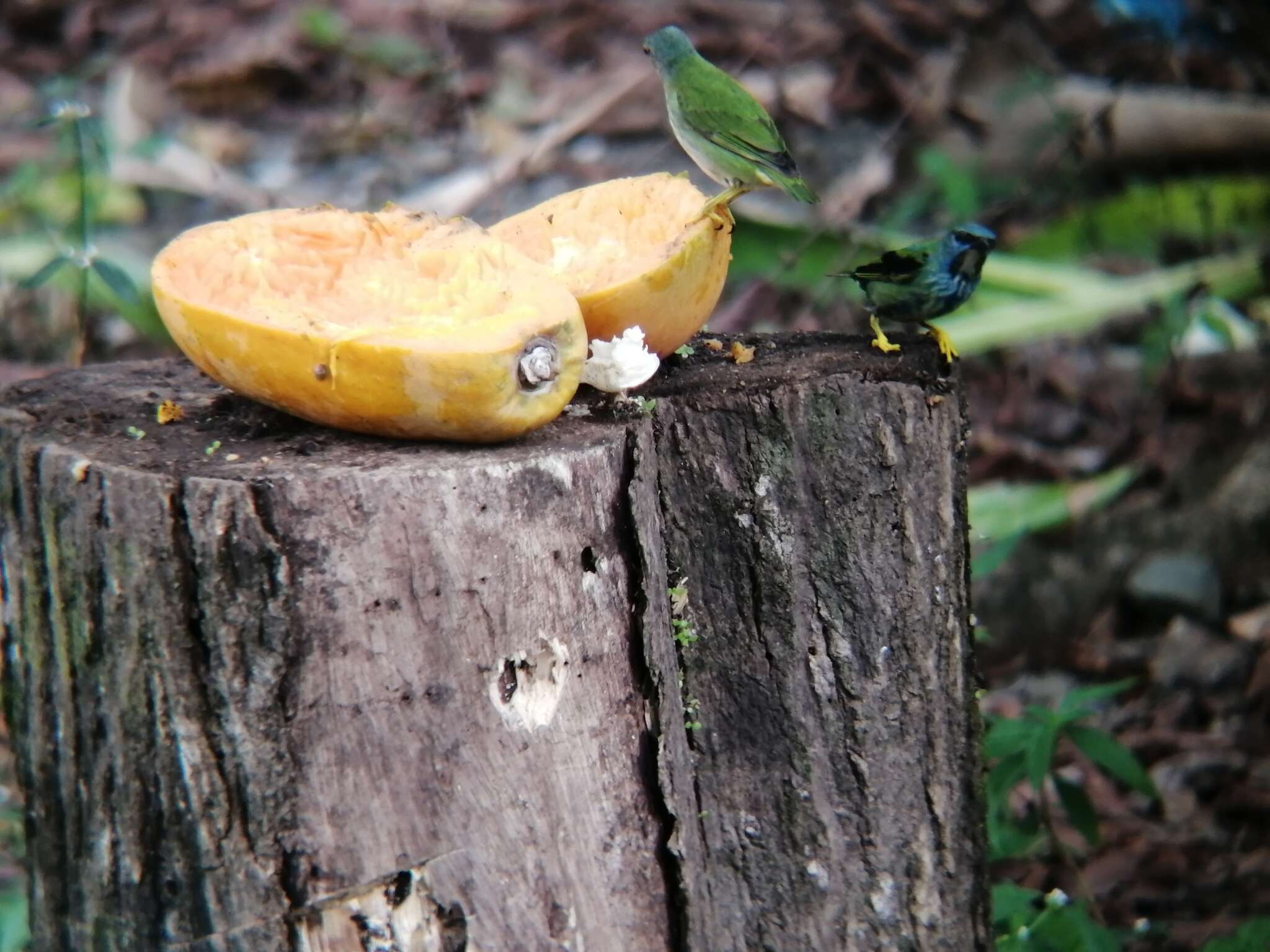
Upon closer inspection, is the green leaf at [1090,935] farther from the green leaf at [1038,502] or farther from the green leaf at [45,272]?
the green leaf at [45,272]

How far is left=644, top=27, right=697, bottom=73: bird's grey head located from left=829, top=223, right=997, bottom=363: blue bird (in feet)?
2.16

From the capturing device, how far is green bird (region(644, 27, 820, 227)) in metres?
2.65

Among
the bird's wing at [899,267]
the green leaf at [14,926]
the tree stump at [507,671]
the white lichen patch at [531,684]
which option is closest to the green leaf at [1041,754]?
the tree stump at [507,671]

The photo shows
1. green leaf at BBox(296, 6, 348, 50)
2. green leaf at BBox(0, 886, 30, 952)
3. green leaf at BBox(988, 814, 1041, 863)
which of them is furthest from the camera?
green leaf at BBox(296, 6, 348, 50)

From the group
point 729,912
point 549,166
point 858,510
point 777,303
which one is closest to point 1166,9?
point 777,303

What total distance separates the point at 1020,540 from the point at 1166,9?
201 centimetres

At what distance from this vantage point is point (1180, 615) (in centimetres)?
479

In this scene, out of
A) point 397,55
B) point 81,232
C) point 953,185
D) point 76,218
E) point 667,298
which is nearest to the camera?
point 667,298

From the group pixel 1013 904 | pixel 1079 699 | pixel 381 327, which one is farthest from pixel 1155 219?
pixel 381 327

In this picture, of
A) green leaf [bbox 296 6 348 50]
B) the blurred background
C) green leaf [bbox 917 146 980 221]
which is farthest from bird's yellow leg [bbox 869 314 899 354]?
green leaf [bbox 296 6 348 50]

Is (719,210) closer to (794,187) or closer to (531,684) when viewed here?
(794,187)

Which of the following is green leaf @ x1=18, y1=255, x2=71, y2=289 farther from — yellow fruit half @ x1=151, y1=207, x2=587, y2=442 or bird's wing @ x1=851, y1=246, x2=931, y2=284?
bird's wing @ x1=851, y1=246, x2=931, y2=284

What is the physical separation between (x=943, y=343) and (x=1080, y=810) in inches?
43.9

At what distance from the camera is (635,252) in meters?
2.51
